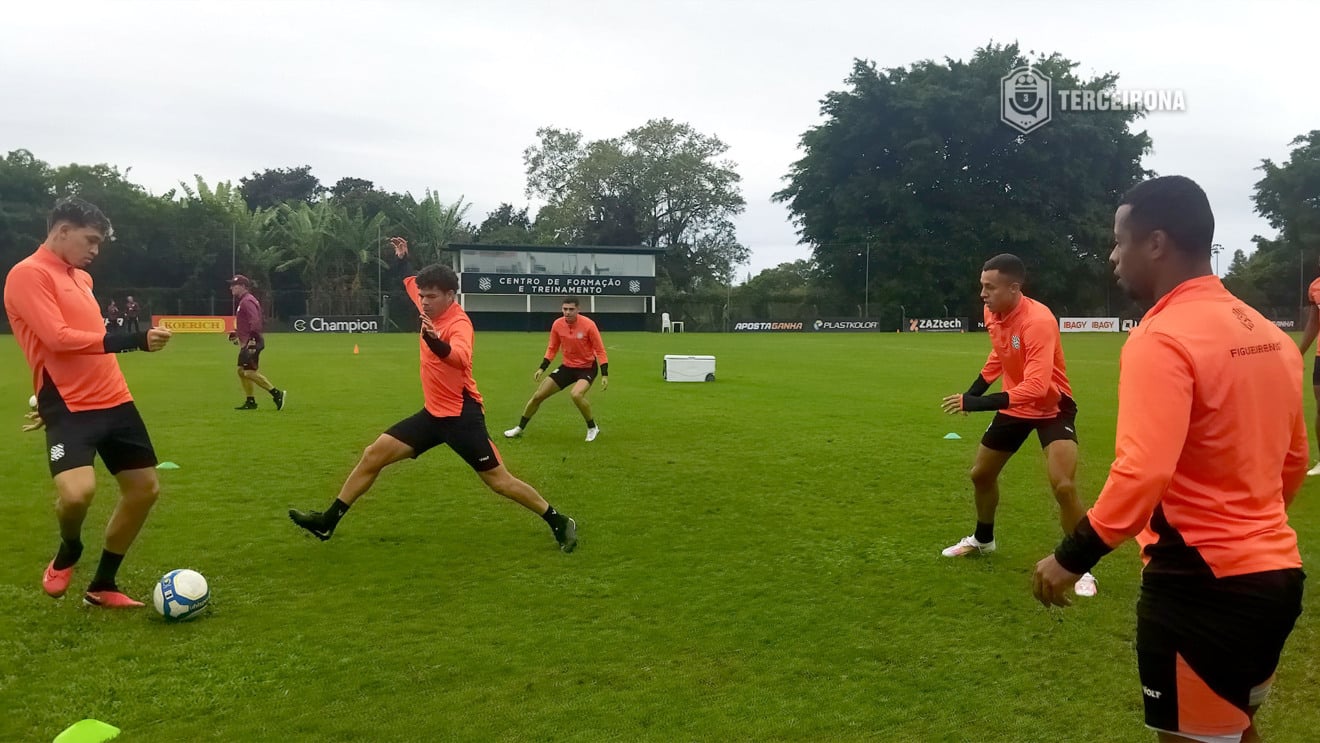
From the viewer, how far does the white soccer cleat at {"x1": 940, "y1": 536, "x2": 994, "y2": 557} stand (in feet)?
21.1

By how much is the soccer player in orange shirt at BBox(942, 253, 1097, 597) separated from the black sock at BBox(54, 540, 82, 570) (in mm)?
5316

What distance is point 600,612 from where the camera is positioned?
5.28 metres

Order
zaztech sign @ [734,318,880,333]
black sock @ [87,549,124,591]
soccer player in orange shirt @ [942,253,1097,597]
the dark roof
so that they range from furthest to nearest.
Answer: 1. zaztech sign @ [734,318,880,333]
2. the dark roof
3. soccer player in orange shirt @ [942,253,1097,597]
4. black sock @ [87,549,124,591]

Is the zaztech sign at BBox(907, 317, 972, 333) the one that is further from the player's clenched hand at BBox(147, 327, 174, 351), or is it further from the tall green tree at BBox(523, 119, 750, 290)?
the player's clenched hand at BBox(147, 327, 174, 351)

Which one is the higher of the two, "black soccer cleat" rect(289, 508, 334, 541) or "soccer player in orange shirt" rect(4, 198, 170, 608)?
"soccer player in orange shirt" rect(4, 198, 170, 608)

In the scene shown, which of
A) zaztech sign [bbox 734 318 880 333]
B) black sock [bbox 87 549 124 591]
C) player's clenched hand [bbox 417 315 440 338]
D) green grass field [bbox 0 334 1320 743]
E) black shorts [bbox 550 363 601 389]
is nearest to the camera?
green grass field [bbox 0 334 1320 743]

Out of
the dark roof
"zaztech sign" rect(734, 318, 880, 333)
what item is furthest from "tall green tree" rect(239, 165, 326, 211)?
"zaztech sign" rect(734, 318, 880, 333)

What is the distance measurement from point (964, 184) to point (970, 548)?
5807 centimetres

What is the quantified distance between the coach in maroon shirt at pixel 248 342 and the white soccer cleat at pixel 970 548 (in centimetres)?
1162

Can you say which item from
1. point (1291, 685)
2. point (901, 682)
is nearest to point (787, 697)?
point (901, 682)

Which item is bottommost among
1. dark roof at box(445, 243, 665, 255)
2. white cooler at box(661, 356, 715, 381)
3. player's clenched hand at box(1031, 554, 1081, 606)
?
white cooler at box(661, 356, 715, 381)

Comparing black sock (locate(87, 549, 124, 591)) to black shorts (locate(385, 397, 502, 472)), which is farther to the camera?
black shorts (locate(385, 397, 502, 472))

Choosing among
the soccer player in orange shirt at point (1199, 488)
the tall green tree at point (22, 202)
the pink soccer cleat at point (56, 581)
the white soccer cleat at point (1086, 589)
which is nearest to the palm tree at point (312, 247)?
the tall green tree at point (22, 202)

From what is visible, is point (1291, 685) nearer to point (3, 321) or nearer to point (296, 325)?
point (296, 325)
